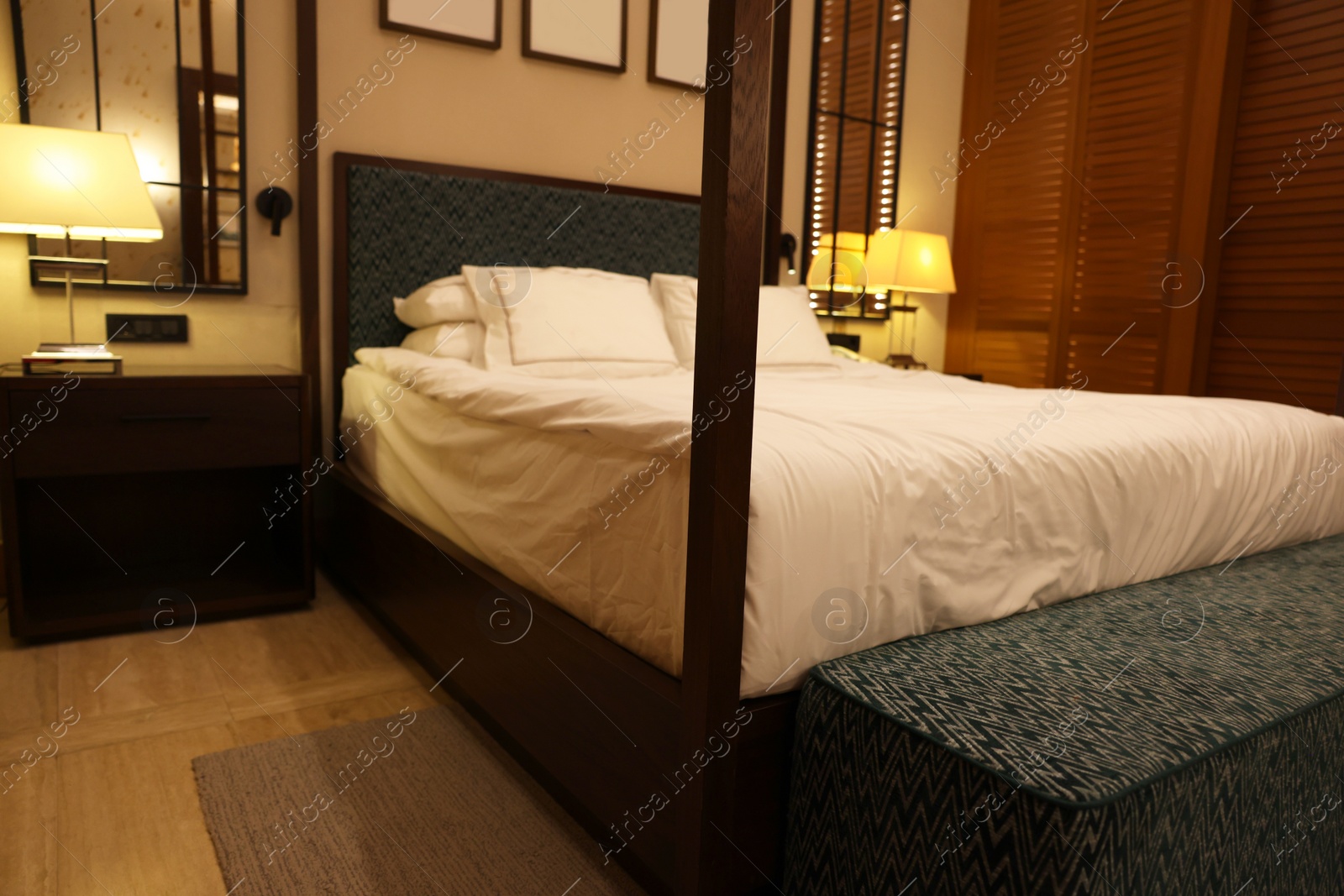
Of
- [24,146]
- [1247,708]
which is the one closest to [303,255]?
[24,146]

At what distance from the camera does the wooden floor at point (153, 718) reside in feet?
4.40

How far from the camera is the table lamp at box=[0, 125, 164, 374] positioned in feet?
6.72

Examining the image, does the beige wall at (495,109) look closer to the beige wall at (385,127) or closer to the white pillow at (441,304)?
the beige wall at (385,127)

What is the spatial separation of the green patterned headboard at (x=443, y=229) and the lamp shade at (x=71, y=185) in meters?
0.63

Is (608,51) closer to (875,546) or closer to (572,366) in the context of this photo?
(572,366)

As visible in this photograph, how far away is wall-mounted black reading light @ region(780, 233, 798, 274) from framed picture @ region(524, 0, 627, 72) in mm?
965

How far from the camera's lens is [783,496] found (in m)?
1.13

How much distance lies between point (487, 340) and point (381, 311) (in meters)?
0.50

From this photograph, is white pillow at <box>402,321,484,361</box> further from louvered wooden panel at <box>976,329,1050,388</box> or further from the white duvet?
louvered wooden panel at <box>976,329,1050,388</box>

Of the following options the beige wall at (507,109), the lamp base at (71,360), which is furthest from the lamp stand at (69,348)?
the beige wall at (507,109)

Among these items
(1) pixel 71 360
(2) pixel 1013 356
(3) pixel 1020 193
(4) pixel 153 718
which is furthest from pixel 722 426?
(3) pixel 1020 193

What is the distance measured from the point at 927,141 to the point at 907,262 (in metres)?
0.93

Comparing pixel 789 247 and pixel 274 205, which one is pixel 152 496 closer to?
pixel 274 205

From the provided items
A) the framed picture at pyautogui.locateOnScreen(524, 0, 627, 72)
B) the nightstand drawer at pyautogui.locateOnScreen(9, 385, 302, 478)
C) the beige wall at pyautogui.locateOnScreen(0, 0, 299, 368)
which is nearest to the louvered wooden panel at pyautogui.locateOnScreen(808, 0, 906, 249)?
the framed picture at pyautogui.locateOnScreen(524, 0, 627, 72)
